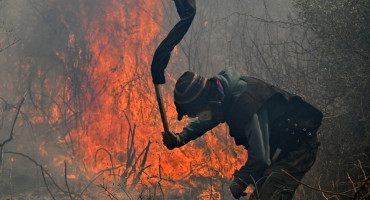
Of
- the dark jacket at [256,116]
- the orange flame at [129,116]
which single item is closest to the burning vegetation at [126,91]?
the orange flame at [129,116]

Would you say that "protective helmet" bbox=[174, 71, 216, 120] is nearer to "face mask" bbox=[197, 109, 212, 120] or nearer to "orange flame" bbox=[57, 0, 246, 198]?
"face mask" bbox=[197, 109, 212, 120]

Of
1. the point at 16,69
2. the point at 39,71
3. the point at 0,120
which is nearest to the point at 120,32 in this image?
the point at 39,71

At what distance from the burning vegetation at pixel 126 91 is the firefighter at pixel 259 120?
5.56 ft

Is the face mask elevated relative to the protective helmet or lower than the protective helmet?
lower

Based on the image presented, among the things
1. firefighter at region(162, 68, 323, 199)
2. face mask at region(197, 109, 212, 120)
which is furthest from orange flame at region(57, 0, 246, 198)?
face mask at region(197, 109, 212, 120)

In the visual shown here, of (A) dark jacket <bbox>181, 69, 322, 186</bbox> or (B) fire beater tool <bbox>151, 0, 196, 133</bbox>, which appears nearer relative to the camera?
(B) fire beater tool <bbox>151, 0, 196, 133</bbox>

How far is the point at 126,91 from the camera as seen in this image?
29.5 feet

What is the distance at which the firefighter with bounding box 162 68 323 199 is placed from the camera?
2697mm

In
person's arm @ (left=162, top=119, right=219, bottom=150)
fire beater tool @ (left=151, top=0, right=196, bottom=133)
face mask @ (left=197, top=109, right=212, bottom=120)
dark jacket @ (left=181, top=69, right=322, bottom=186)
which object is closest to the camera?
fire beater tool @ (left=151, top=0, right=196, bottom=133)

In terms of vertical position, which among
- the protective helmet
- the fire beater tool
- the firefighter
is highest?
the fire beater tool

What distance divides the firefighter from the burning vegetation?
170 cm

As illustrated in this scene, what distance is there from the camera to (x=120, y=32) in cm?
1077

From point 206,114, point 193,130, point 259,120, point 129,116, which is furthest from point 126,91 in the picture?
point 259,120

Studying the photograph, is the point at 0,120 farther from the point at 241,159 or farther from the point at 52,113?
the point at 241,159
